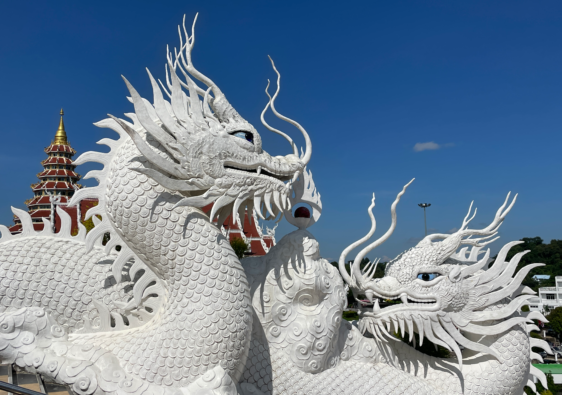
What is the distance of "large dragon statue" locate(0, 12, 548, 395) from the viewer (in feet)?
10.2

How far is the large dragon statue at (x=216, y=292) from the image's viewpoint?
10.2ft

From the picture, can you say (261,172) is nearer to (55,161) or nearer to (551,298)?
(55,161)

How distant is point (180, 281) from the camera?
3.30 metres

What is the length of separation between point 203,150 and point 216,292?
1.07 metres

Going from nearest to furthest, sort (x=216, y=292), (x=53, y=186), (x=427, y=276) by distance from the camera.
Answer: (x=216, y=292)
(x=427, y=276)
(x=53, y=186)

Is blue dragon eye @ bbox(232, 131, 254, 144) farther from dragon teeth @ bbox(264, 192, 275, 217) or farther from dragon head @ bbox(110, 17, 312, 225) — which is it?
dragon teeth @ bbox(264, 192, 275, 217)

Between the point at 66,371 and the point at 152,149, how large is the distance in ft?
5.14

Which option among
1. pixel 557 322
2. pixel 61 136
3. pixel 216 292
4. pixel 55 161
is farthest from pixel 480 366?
pixel 61 136

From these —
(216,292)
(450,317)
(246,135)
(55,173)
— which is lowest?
(450,317)

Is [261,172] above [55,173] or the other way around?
the other way around

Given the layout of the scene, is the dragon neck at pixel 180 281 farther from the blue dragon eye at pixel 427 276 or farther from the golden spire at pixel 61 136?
the golden spire at pixel 61 136

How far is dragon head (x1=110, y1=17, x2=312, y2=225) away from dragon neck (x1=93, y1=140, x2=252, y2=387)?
0.18m

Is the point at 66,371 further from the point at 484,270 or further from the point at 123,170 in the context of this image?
the point at 484,270

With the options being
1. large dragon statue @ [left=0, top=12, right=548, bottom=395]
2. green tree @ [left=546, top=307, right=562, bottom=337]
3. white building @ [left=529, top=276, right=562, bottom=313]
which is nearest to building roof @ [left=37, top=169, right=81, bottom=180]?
large dragon statue @ [left=0, top=12, right=548, bottom=395]
